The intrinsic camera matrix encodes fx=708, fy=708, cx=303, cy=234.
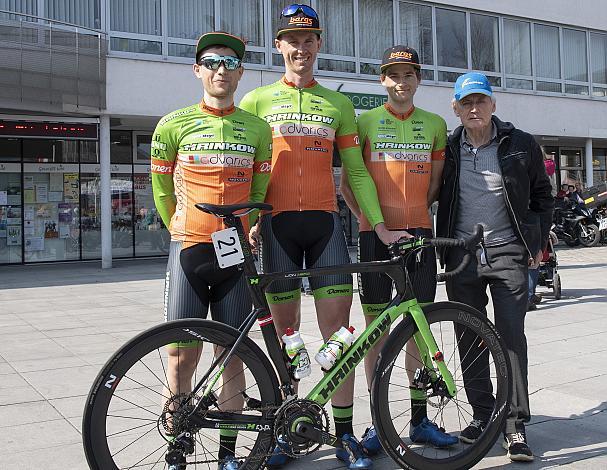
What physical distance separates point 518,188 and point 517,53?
2056cm

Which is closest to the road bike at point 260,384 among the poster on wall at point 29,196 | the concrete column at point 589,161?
the poster on wall at point 29,196

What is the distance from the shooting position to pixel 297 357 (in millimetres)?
3227

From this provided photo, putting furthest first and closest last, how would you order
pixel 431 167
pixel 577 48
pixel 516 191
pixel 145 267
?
pixel 577 48, pixel 145 267, pixel 431 167, pixel 516 191

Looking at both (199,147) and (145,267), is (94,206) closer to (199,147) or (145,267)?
(145,267)

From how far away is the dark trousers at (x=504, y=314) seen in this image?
12.5 feet

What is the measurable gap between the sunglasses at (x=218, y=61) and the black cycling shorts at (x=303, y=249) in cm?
82

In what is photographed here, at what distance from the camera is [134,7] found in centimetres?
1675

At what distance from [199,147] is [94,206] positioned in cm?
1622

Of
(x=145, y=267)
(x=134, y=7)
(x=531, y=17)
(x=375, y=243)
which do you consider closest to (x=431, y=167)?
(x=375, y=243)

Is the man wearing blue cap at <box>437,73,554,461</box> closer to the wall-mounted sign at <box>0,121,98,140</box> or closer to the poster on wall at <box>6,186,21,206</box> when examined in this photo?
the wall-mounted sign at <box>0,121,98,140</box>

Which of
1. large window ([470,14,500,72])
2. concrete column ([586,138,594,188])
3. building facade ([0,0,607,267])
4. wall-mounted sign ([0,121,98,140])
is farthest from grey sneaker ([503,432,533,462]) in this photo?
concrete column ([586,138,594,188])

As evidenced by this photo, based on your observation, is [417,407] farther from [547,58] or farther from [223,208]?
[547,58]

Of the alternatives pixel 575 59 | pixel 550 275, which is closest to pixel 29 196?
pixel 550 275

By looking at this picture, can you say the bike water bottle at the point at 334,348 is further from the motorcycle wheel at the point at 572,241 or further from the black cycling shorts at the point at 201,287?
the motorcycle wheel at the point at 572,241
